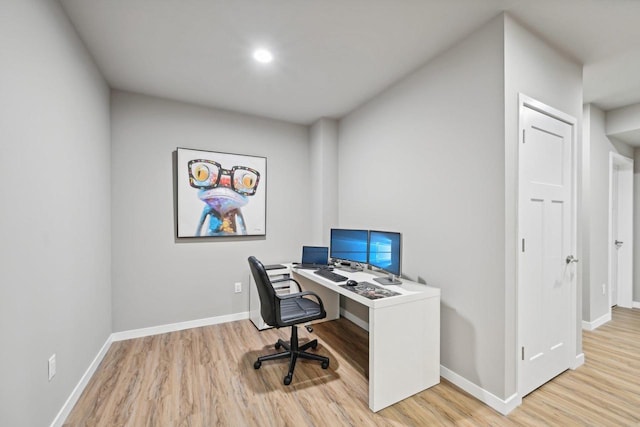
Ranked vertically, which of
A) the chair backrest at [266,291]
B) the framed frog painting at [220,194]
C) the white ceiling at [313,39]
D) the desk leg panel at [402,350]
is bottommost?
the desk leg panel at [402,350]

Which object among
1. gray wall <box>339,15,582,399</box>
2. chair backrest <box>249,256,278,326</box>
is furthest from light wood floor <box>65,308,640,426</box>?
chair backrest <box>249,256,278,326</box>

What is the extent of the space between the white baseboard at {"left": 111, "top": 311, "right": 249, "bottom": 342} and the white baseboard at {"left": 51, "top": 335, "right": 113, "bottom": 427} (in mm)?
236

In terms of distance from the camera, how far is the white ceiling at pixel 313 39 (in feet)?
5.67

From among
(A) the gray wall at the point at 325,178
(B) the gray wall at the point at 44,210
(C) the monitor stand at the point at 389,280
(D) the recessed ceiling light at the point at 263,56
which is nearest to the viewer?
(B) the gray wall at the point at 44,210

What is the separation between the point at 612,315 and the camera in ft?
11.4

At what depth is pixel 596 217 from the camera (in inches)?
127

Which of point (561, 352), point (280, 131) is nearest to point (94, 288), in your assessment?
point (280, 131)

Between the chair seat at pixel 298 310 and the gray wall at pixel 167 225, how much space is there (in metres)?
1.16

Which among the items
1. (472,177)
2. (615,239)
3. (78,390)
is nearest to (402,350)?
(472,177)

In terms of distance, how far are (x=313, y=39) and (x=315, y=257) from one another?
84.1 inches

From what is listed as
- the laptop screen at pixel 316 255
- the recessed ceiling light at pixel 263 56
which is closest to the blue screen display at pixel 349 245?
the laptop screen at pixel 316 255

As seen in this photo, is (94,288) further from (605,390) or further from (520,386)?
(605,390)

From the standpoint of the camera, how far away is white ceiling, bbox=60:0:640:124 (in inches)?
68.0

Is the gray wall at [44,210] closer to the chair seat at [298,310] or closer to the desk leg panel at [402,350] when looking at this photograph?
the chair seat at [298,310]
